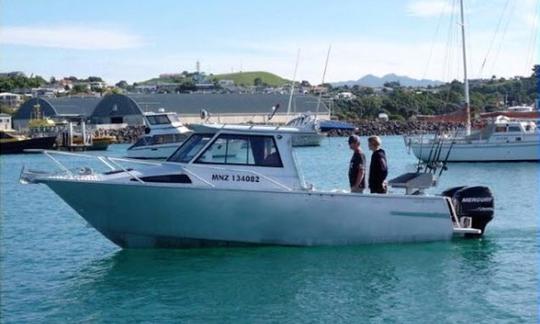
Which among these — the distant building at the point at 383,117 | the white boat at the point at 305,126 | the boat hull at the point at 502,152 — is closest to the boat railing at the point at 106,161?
the white boat at the point at 305,126

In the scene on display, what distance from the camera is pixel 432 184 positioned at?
707 inches

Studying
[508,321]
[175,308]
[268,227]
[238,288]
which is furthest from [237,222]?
[508,321]

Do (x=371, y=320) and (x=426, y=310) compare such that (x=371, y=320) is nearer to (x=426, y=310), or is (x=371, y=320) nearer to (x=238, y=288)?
(x=426, y=310)

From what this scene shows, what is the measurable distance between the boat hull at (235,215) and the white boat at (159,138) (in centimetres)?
4306

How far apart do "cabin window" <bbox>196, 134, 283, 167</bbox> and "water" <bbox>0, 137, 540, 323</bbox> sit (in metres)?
1.78

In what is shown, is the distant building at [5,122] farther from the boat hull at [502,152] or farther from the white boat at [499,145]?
the boat hull at [502,152]

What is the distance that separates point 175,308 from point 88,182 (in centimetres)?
425

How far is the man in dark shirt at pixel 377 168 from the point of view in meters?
17.3

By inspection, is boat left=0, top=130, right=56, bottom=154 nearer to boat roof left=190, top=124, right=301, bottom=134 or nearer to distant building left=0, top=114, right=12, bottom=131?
distant building left=0, top=114, right=12, bottom=131

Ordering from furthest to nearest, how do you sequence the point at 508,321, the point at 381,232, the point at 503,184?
the point at 503,184, the point at 381,232, the point at 508,321

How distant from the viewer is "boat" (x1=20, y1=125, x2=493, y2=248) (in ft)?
53.9

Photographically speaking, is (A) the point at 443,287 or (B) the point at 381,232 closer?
(A) the point at 443,287

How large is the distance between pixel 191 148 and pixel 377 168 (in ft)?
12.5

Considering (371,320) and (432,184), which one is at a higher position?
(432,184)
